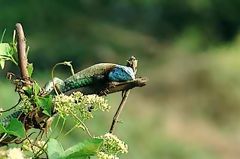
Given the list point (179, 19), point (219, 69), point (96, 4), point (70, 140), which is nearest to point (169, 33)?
point (179, 19)

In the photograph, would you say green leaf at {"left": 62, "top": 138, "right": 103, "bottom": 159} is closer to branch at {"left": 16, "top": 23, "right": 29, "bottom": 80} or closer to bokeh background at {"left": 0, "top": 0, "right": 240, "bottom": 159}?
branch at {"left": 16, "top": 23, "right": 29, "bottom": 80}

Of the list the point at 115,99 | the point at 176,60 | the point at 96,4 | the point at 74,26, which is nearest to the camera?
the point at 115,99

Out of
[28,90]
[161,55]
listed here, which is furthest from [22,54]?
[161,55]

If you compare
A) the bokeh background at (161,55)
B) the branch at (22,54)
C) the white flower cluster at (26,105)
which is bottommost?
the white flower cluster at (26,105)

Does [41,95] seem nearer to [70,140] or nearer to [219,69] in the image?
[70,140]

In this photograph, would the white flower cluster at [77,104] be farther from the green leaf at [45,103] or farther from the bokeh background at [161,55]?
the bokeh background at [161,55]

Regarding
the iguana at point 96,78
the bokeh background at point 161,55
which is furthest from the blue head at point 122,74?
the bokeh background at point 161,55

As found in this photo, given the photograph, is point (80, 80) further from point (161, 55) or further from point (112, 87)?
point (161, 55)
